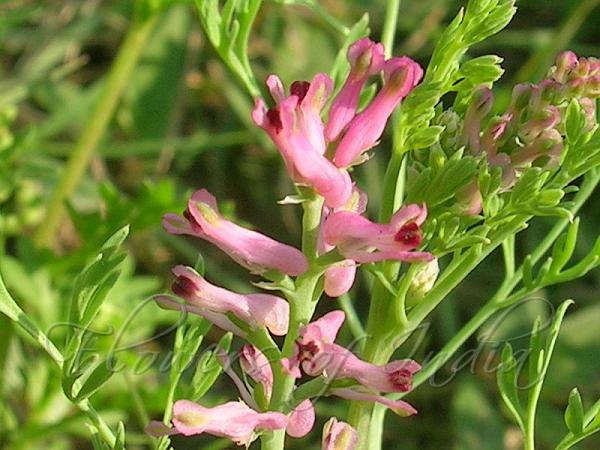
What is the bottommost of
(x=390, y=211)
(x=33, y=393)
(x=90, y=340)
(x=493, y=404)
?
(x=493, y=404)

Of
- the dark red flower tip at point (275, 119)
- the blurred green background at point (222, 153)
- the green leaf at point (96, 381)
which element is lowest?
the blurred green background at point (222, 153)

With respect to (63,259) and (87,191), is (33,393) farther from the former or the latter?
(87,191)

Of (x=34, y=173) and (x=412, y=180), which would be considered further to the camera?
(x=34, y=173)

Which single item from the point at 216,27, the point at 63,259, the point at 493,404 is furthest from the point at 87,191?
the point at 216,27

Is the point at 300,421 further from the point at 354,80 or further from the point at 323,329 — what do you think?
A: the point at 354,80

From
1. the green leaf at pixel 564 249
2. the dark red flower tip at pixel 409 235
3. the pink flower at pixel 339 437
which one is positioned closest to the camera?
the dark red flower tip at pixel 409 235

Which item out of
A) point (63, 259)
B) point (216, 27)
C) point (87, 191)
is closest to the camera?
point (216, 27)

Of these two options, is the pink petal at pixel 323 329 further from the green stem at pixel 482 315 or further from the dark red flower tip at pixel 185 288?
the green stem at pixel 482 315

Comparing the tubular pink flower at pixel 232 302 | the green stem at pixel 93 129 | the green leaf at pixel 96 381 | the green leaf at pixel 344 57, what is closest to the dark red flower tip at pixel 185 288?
the tubular pink flower at pixel 232 302
